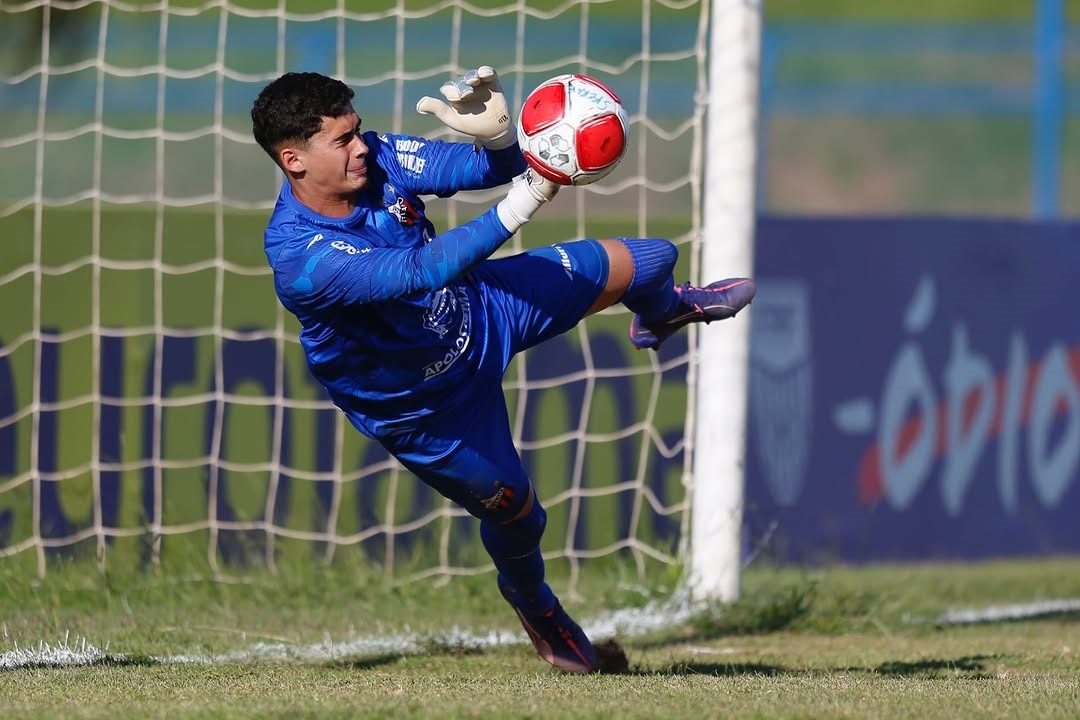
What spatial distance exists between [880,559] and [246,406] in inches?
157

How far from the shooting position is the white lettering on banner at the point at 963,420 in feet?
32.4

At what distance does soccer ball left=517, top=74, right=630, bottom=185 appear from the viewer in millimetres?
4555

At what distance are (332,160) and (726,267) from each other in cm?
252

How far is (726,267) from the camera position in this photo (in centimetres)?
693

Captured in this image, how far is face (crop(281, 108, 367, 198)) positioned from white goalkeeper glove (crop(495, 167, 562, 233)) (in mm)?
572

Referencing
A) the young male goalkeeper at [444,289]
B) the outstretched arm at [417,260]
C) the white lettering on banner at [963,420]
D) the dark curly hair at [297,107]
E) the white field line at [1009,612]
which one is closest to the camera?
the outstretched arm at [417,260]

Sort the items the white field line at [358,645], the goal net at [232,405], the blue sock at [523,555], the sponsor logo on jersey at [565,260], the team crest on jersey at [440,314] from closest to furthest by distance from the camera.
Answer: the team crest on jersey at [440,314], the sponsor logo on jersey at [565,260], the blue sock at [523,555], the white field line at [358,645], the goal net at [232,405]

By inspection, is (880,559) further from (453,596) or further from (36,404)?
(36,404)

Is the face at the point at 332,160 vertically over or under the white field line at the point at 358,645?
over

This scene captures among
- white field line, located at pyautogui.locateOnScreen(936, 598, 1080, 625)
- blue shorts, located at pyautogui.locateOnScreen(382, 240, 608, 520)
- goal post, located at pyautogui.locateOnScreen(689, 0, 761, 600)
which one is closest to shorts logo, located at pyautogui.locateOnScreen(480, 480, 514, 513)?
blue shorts, located at pyautogui.locateOnScreen(382, 240, 608, 520)

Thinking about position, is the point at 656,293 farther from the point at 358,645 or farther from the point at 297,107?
the point at 358,645

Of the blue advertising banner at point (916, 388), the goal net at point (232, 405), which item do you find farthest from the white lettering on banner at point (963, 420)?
the goal net at point (232, 405)

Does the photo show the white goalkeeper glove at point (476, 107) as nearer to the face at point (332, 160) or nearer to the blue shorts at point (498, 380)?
the face at point (332, 160)

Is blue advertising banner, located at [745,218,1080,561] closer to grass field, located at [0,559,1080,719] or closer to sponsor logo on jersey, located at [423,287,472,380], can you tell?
grass field, located at [0,559,1080,719]
